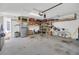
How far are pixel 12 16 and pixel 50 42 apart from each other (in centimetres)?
82

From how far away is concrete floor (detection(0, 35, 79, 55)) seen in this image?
2.39 meters

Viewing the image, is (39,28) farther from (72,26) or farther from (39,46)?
(72,26)

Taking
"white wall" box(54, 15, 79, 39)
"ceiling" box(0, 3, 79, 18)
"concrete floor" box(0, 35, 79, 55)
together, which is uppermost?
"ceiling" box(0, 3, 79, 18)

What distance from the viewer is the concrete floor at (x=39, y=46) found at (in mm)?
2391

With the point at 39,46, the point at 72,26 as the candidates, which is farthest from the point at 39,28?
the point at 72,26

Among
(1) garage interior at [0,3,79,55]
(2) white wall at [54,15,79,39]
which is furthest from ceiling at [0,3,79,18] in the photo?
(2) white wall at [54,15,79,39]

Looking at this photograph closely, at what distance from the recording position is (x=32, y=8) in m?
2.39

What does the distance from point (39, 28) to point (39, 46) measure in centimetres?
32

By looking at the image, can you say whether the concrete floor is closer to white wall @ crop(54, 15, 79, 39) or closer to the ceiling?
white wall @ crop(54, 15, 79, 39)

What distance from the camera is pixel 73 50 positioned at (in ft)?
7.86

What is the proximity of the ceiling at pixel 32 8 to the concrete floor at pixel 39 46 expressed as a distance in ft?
1.47

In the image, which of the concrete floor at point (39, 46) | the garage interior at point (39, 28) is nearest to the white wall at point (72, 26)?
the garage interior at point (39, 28)

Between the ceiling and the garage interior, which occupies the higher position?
the ceiling

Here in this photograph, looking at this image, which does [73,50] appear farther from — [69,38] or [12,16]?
[12,16]
